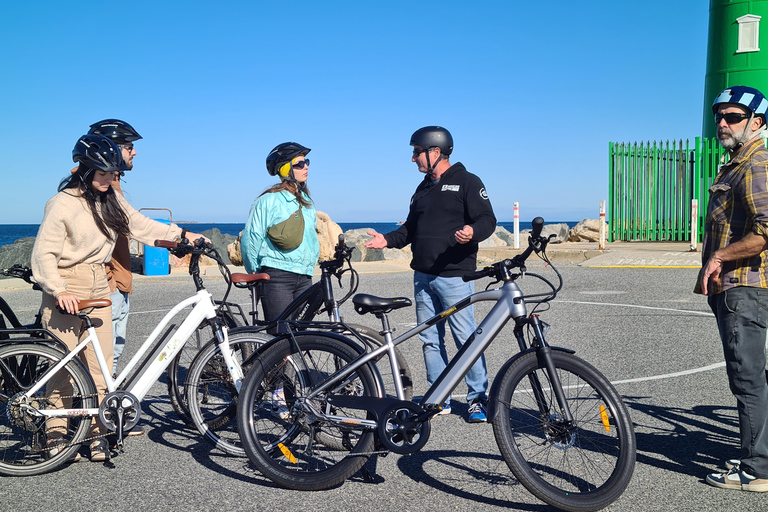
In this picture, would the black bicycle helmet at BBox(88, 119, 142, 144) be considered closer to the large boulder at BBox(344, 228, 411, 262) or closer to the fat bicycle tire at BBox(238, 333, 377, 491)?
the fat bicycle tire at BBox(238, 333, 377, 491)

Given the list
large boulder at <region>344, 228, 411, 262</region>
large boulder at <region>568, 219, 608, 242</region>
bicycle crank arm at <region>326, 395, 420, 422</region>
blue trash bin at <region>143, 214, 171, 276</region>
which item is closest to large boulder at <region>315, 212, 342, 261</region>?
large boulder at <region>344, 228, 411, 262</region>

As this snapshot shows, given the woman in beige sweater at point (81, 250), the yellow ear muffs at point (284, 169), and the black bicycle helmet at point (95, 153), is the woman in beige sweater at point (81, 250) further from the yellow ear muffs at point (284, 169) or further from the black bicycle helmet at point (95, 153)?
the yellow ear muffs at point (284, 169)

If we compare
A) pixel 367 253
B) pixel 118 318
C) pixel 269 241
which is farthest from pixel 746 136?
pixel 367 253

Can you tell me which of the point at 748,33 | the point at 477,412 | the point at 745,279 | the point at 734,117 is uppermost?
the point at 748,33

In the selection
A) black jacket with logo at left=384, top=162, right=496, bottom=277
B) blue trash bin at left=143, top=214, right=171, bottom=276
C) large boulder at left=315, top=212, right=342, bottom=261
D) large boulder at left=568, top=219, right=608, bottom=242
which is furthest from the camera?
large boulder at left=568, top=219, right=608, bottom=242

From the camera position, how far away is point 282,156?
542 centimetres

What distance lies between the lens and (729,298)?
3.88 metres

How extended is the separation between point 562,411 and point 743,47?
20.9 m

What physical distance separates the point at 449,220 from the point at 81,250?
2529 mm

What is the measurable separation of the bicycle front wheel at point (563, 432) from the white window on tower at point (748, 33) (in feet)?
66.9

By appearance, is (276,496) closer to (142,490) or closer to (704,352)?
(142,490)

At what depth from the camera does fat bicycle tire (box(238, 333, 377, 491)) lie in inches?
155

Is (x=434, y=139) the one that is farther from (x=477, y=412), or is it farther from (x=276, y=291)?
(x=477, y=412)

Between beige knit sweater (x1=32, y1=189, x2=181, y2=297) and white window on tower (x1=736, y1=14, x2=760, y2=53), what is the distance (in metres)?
21.0
